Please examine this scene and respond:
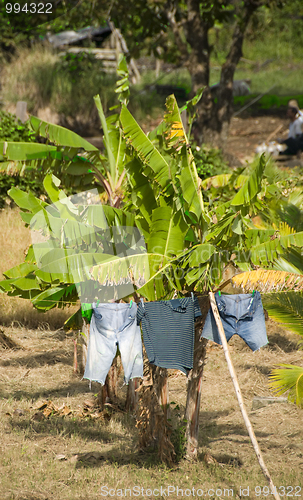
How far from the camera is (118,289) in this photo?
6.39m

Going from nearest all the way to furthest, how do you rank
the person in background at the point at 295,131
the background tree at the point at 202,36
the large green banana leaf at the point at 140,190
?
the large green banana leaf at the point at 140,190
the background tree at the point at 202,36
the person in background at the point at 295,131

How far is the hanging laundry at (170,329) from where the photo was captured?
5324 millimetres

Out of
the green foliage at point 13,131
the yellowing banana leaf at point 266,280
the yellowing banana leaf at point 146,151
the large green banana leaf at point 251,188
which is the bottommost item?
the yellowing banana leaf at point 266,280

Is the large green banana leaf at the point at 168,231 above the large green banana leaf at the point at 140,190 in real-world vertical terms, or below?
below

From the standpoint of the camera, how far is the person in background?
50.7 feet

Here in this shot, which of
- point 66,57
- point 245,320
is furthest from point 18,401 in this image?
point 66,57

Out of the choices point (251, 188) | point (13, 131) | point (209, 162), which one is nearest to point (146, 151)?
point (251, 188)

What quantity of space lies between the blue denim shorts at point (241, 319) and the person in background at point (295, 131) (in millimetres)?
11325

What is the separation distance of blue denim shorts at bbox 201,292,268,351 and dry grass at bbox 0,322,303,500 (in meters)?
1.63

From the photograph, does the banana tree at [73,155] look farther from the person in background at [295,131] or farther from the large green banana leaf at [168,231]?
the person in background at [295,131]

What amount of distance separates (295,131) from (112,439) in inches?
484

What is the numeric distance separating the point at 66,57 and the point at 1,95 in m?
2.98

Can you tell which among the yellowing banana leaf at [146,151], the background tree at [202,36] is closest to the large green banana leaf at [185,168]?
the yellowing banana leaf at [146,151]

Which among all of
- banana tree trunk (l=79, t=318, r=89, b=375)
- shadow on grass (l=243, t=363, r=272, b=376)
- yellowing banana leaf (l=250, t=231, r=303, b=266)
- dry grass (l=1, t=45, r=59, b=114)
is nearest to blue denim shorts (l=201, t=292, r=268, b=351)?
yellowing banana leaf (l=250, t=231, r=303, b=266)
